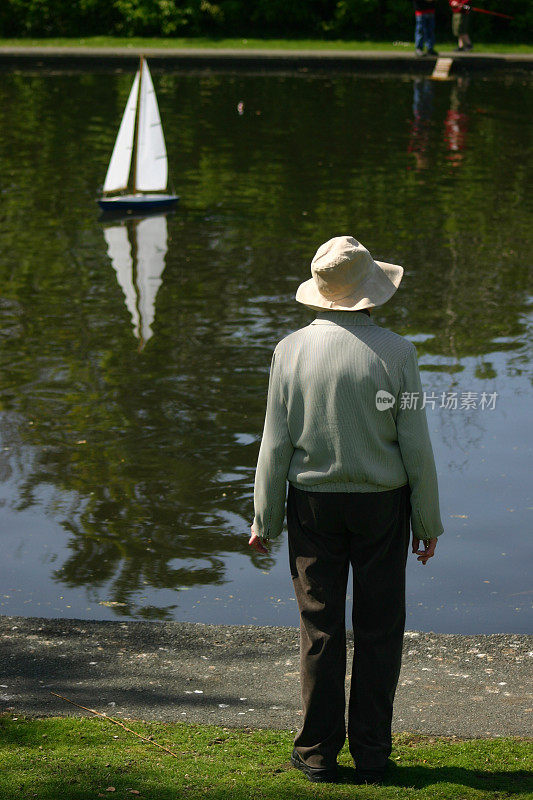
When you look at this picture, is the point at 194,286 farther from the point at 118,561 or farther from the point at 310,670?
the point at 310,670

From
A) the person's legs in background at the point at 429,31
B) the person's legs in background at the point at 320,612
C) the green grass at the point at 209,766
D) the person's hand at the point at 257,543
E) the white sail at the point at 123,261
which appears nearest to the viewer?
the green grass at the point at 209,766

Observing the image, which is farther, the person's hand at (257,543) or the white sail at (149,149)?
the white sail at (149,149)

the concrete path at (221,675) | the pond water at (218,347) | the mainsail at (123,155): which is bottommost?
the pond water at (218,347)

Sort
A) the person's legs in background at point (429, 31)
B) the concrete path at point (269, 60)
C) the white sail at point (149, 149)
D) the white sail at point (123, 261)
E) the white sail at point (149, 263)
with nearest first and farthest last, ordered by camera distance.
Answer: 1. the white sail at point (149, 263)
2. the white sail at point (123, 261)
3. the white sail at point (149, 149)
4. the person's legs in background at point (429, 31)
5. the concrete path at point (269, 60)

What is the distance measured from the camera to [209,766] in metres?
4.07

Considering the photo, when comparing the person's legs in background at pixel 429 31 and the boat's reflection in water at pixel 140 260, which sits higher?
the person's legs in background at pixel 429 31

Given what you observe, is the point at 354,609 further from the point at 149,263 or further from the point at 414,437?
the point at 149,263

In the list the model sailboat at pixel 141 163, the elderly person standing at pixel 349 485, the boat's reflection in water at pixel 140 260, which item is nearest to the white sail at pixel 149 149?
the model sailboat at pixel 141 163

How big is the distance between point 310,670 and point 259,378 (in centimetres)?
591

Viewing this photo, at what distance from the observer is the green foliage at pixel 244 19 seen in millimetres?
36062

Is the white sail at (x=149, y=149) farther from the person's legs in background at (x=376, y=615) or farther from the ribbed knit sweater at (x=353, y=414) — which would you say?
the person's legs in background at (x=376, y=615)

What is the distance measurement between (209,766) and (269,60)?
97.1 feet

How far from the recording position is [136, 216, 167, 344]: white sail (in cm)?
1158

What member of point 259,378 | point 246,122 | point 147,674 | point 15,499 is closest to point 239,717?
point 147,674
